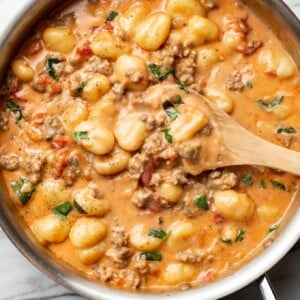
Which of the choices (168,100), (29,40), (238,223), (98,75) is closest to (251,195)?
(238,223)

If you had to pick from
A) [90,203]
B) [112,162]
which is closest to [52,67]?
[112,162]

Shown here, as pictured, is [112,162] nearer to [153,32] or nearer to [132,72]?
[132,72]

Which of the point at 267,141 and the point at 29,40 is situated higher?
the point at 29,40

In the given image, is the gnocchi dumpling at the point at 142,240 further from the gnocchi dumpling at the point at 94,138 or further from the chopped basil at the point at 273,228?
the chopped basil at the point at 273,228

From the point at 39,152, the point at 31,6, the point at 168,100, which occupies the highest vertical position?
the point at 31,6

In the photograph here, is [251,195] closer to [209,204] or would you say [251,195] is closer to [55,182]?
[209,204]

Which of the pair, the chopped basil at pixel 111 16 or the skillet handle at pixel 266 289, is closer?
the skillet handle at pixel 266 289

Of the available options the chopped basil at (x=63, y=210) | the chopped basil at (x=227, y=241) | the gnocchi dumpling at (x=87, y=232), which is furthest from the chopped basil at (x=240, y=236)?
the chopped basil at (x=63, y=210)
